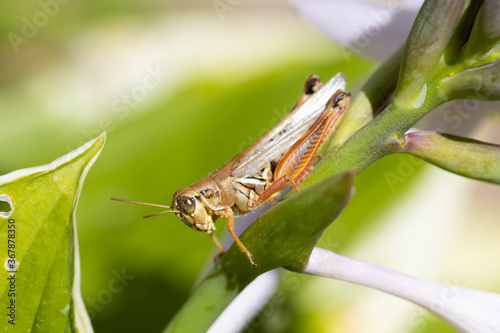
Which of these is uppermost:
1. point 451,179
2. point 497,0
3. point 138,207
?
point 497,0

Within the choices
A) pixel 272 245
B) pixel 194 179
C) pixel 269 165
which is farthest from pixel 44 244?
pixel 194 179

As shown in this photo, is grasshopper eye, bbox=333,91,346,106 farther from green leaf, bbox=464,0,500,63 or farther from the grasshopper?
green leaf, bbox=464,0,500,63

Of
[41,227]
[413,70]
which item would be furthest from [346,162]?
[41,227]

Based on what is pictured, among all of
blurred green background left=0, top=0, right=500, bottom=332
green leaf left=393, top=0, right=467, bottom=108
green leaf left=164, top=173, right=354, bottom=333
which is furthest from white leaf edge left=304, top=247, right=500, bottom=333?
blurred green background left=0, top=0, right=500, bottom=332

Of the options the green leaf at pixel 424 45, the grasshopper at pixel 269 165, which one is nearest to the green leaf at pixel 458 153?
the green leaf at pixel 424 45

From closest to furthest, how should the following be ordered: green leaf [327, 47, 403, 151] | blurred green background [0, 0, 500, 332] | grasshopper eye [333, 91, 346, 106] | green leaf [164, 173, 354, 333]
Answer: green leaf [164, 173, 354, 333], green leaf [327, 47, 403, 151], grasshopper eye [333, 91, 346, 106], blurred green background [0, 0, 500, 332]

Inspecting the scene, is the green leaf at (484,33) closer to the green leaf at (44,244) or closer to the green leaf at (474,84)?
the green leaf at (474,84)

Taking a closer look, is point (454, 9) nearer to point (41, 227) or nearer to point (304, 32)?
point (41, 227)
